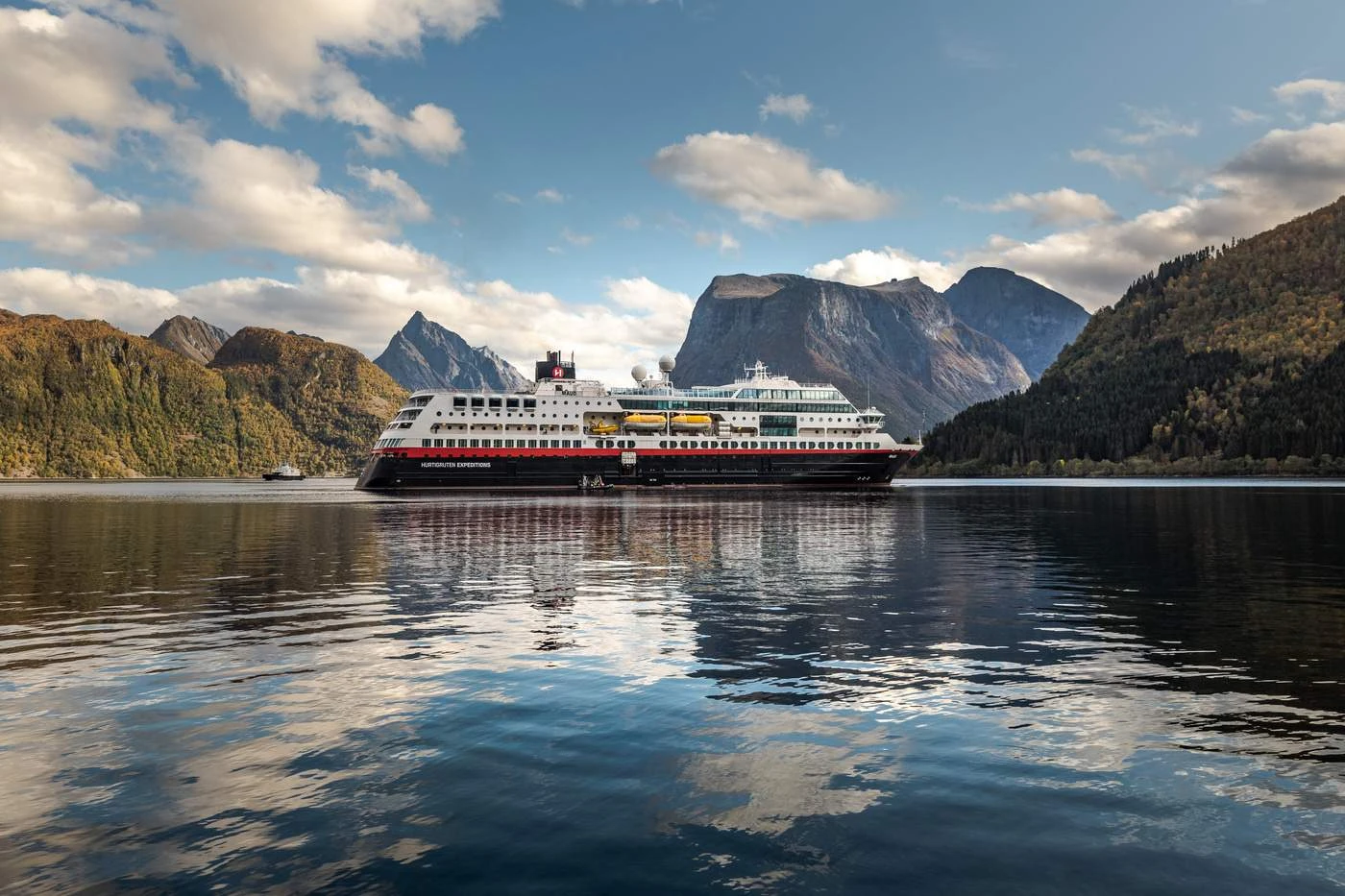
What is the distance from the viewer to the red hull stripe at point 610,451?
109062 millimetres

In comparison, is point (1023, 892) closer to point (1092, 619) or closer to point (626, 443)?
point (1092, 619)

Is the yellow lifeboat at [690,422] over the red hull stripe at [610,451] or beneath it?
over

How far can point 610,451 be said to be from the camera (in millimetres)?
114000

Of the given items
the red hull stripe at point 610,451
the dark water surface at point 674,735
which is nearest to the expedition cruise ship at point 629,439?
the red hull stripe at point 610,451

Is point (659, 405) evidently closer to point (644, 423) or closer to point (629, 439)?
point (644, 423)

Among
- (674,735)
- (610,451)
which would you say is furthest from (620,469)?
(674,735)

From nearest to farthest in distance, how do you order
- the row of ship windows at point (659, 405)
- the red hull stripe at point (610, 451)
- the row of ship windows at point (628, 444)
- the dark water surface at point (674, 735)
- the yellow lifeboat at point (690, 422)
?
the dark water surface at point (674, 735) → the red hull stripe at point (610, 451) → the row of ship windows at point (628, 444) → the row of ship windows at point (659, 405) → the yellow lifeboat at point (690, 422)

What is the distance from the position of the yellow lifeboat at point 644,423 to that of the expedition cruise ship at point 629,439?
142 millimetres

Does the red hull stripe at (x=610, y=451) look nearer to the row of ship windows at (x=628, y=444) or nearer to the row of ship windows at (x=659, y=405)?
the row of ship windows at (x=628, y=444)

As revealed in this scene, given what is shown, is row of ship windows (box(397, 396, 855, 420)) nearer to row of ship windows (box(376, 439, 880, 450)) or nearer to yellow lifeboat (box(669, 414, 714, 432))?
yellow lifeboat (box(669, 414, 714, 432))

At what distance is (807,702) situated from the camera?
13406 millimetres

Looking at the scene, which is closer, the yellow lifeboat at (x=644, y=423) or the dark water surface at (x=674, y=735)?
the dark water surface at (x=674, y=735)

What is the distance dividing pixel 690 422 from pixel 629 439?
8.92 meters

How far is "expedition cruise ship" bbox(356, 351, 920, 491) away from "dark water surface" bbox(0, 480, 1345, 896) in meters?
82.1
